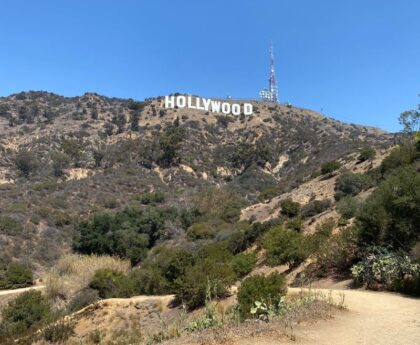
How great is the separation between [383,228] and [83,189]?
54.4 metres

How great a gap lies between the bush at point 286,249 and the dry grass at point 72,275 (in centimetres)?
1379

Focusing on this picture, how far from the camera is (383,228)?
18750 mm

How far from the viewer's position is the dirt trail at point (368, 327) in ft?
30.1

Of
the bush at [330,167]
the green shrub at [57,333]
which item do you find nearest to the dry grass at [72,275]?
the green shrub at [57,333]

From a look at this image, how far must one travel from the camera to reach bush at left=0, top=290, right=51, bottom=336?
2366 centimetres

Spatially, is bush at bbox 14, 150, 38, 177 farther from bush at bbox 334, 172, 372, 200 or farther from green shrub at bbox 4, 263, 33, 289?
bush at bbox 334, 172, 372, 200

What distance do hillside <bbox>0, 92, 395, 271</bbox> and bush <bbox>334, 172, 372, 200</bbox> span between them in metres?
15.9

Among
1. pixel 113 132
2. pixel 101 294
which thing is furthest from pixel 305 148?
pixel 101 294

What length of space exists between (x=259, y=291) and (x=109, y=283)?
1776cm

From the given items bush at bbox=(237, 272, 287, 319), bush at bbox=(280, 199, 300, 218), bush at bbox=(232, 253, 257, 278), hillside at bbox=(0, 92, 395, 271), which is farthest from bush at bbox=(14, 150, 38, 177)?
bush at bbox=(237, 272, 287, 319)

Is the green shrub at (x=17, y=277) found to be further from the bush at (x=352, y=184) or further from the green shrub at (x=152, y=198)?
the green shrub at (x=152, y=198)

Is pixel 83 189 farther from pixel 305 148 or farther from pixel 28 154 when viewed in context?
pixel 305 148

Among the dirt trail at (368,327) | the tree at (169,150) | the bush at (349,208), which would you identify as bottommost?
the dirt trail at (368,327)

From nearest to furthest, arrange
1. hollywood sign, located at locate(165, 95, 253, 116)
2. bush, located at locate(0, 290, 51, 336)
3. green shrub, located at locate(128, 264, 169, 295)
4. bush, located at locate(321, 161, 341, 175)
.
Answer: green shrub, located at locate(128, 264, 169, 295)
bush, located at locate(0, 290, 51, 336)
bush, located at locate(321, 161, 341, 175)
hollywood sign, located at locate(165, 95, 253, 116)
